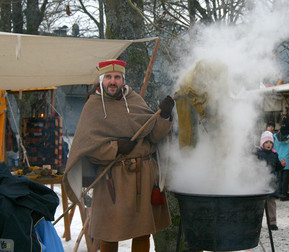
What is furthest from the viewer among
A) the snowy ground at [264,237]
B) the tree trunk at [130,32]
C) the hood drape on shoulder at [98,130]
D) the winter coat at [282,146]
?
the winter coat at [282,146]

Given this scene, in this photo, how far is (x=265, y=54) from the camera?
11.6 ft

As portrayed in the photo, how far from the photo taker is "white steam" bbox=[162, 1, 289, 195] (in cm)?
322

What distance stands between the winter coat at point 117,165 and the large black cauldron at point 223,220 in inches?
11.5

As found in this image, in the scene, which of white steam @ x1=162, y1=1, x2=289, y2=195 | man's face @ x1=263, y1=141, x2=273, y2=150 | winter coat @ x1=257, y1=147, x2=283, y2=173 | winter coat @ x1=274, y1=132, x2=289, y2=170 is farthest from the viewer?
winter coat @ x1=274, y1=132, x2=289, y2=170

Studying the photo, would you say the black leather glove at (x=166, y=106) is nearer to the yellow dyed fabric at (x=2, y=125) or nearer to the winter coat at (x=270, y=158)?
the winter coat at (x=270, y=158)

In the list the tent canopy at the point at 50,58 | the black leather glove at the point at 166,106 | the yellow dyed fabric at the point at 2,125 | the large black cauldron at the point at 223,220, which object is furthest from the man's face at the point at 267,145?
the yellow dyed fabric at the point at 2,125

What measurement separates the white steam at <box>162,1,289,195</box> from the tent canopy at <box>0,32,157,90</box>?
60 centimetres

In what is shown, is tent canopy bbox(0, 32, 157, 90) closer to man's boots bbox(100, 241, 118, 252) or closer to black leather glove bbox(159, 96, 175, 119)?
black leather glove bbox(159, 96, 175, 119)

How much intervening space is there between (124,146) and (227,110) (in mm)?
886

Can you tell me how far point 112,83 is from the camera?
3.05 metres

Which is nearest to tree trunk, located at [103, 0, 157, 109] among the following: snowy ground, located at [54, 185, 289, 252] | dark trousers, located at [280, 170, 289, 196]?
snowy ground, located at [54, 185, 289, 252]

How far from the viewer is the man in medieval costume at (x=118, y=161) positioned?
2.96 m

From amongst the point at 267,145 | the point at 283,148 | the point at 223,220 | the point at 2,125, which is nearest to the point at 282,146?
the point at 283,148

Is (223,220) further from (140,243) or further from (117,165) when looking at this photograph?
(117,165)
